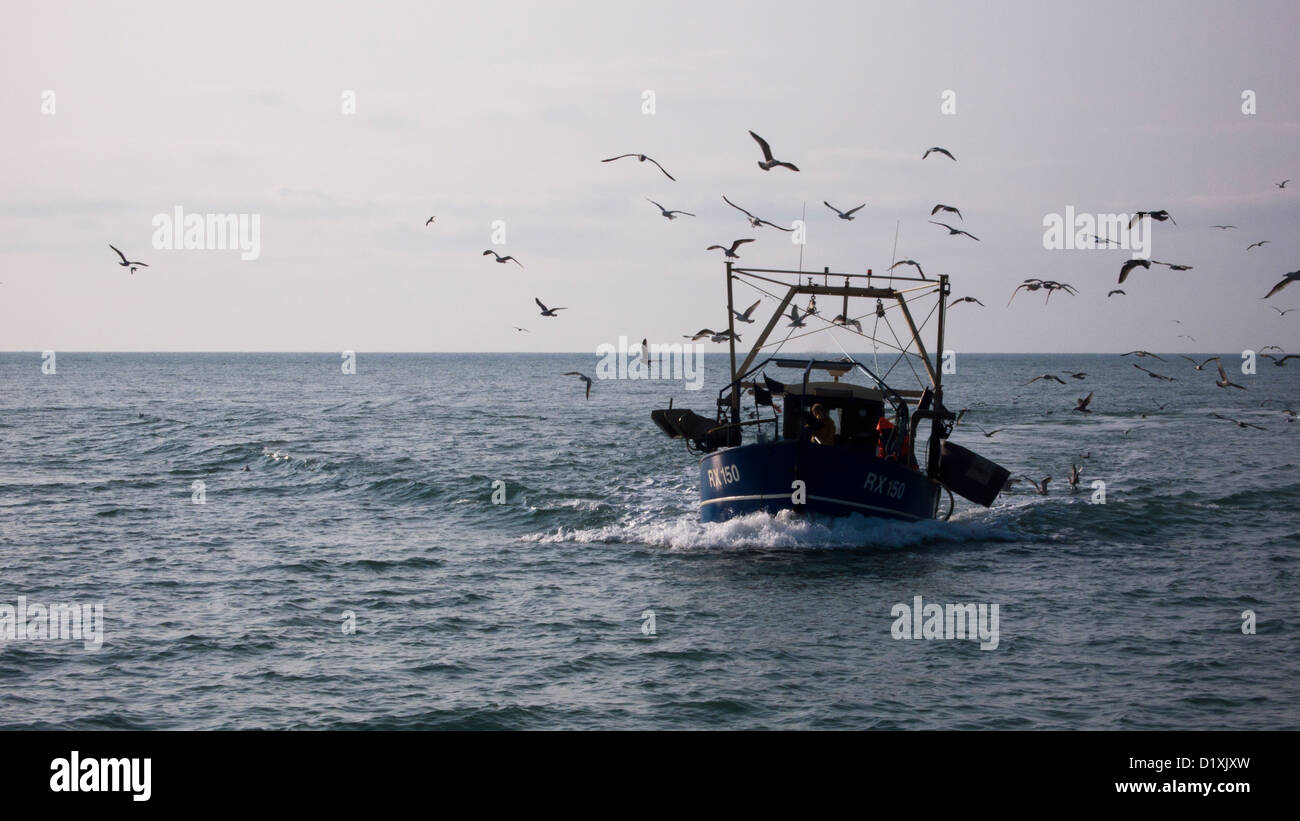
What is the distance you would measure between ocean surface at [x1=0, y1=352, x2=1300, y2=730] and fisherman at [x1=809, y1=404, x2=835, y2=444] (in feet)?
6.17

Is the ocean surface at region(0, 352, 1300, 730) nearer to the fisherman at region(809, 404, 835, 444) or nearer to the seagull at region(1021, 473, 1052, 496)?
Result: the seagull at region(1021, 473, 1052, 496)

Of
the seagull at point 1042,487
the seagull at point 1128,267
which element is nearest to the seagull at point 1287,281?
the seagull at point 1128,267

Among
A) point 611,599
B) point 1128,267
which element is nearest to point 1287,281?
point 1128,267

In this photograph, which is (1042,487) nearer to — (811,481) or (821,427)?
(821,427)

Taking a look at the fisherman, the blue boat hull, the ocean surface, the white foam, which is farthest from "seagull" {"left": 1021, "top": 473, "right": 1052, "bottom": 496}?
the fisherman

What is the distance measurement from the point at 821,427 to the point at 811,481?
5.41ft

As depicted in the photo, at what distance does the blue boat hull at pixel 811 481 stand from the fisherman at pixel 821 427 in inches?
46.8

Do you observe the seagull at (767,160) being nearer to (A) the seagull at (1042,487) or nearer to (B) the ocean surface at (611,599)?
(B) the ocean surface at (611,599)

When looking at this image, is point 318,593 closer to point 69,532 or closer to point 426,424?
point 69,532

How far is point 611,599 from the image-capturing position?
18.1 meters

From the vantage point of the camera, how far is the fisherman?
2291 centimetres

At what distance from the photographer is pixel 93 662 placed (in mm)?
14336

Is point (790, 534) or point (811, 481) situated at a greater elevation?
point (811, 481)

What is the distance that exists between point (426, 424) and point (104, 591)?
43365mm
